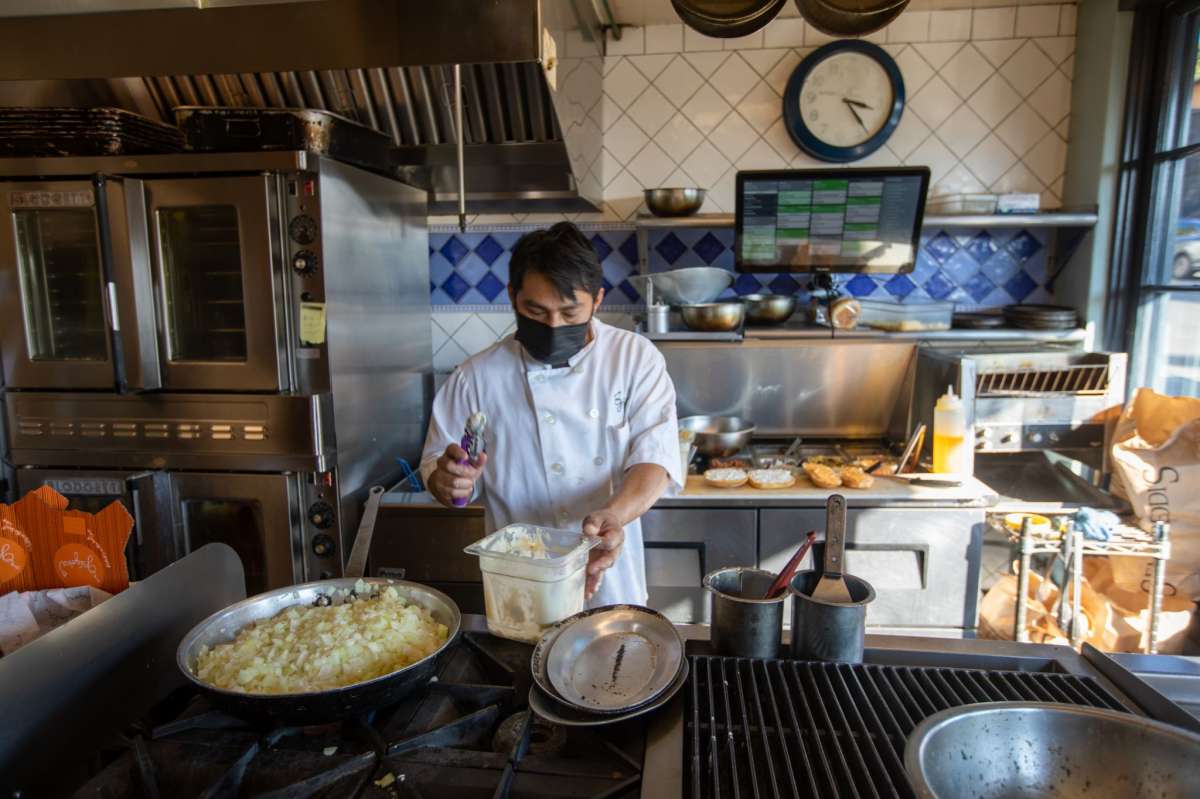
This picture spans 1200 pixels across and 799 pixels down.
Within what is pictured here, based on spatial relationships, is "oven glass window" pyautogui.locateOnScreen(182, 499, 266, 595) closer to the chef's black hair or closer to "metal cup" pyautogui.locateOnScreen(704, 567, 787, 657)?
the chef's black hair

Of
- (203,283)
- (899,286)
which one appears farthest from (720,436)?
(203,283)

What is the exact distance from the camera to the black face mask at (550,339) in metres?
1.97

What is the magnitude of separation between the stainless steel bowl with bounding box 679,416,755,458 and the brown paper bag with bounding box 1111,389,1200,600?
1390mm

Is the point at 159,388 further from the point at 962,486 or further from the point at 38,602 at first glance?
the point at 962,486

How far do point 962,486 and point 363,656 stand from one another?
2.39m

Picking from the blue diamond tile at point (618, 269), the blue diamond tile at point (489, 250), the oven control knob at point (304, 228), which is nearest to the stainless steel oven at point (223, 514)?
the oven control knob at point (304, 228)

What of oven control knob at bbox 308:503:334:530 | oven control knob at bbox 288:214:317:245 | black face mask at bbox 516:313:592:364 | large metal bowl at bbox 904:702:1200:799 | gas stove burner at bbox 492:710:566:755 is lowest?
oven control knob at bbox 308:503:334:530

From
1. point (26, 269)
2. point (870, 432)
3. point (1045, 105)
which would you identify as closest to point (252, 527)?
point (26, 269)

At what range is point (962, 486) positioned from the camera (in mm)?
2750

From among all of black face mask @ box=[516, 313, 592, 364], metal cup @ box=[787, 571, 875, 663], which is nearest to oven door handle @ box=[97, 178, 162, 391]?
black face mask @ box=[516, 313, 592, 364]

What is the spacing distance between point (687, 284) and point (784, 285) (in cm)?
67

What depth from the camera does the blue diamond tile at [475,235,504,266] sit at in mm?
3770

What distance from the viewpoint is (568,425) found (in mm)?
2086

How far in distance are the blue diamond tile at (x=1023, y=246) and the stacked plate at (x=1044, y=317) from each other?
32cm
